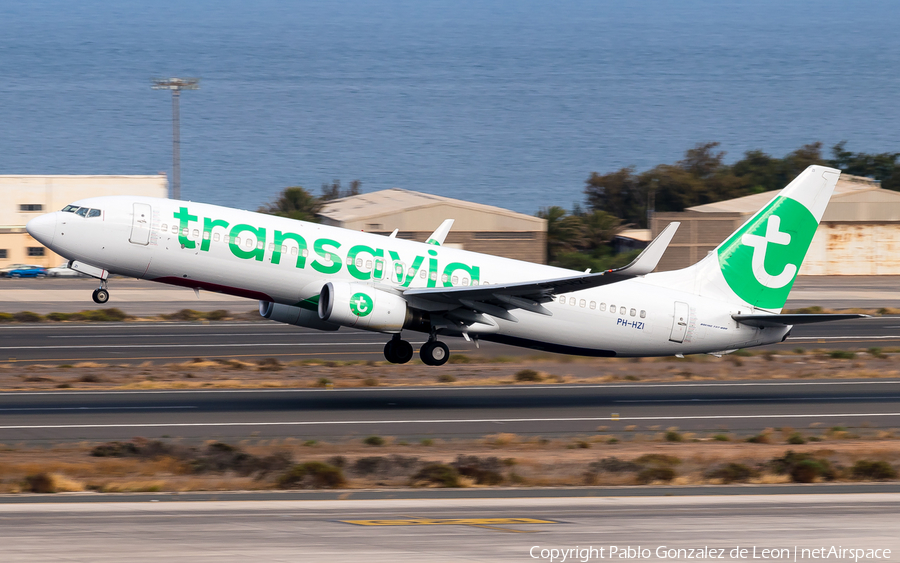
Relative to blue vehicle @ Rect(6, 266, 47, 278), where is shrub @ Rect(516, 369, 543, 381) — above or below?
below

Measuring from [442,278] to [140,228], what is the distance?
31.0 feet

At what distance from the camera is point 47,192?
362 ft

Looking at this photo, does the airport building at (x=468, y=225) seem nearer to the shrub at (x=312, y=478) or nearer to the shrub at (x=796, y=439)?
the shrub at (x=796, y=439)

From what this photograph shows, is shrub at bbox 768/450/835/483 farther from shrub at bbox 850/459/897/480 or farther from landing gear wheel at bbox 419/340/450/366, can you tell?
landing gear wheel at bbox 419/340/450/366

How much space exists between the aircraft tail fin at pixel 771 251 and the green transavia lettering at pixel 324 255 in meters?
9.03

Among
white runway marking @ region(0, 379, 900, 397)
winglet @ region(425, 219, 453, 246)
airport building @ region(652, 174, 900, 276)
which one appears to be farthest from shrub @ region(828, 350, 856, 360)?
airport building @ region(652, 174, 900, 276)

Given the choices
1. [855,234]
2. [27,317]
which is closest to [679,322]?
[27,317]

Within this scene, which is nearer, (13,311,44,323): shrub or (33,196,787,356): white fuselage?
(33,196,787,356): white fuselage

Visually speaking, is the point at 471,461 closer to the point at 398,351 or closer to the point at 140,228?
the point at 398,351

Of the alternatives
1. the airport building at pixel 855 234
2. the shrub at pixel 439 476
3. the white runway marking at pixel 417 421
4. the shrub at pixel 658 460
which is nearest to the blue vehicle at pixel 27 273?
the airport building at pixel 855 234

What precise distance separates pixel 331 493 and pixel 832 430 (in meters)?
16.0

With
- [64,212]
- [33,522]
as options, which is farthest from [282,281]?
[33,522]

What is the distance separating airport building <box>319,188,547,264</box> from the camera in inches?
3804

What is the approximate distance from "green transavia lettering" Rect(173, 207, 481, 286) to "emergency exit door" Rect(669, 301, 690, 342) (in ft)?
23.6
